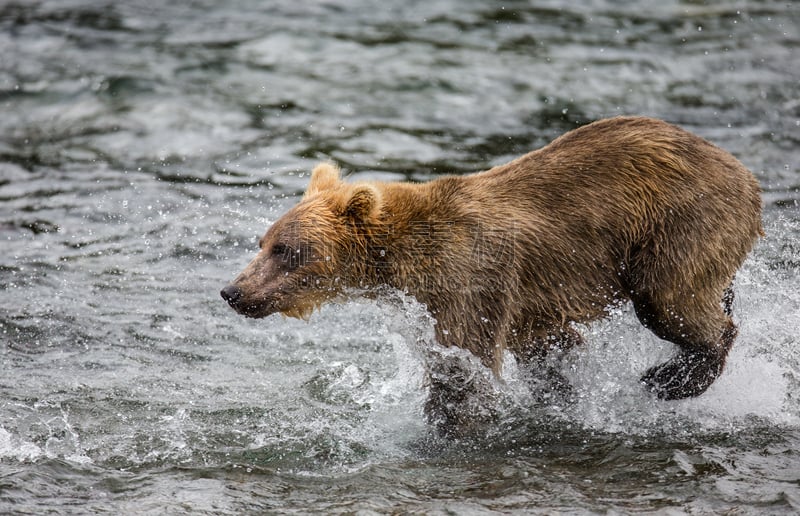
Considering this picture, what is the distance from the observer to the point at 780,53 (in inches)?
643

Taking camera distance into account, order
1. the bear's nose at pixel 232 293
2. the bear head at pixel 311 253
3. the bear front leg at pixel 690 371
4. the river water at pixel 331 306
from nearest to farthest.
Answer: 1. the river water at pixel 331 306
2. the bear's nose at pixel 232 293
3. the bear head at pixel 311 253
4. the bear front leg at pixel 690 371

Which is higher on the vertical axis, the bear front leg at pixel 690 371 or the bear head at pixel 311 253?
the bear head at pixel 311 253

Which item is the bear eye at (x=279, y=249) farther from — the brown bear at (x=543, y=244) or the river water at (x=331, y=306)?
the river water at (x=331, y=306)

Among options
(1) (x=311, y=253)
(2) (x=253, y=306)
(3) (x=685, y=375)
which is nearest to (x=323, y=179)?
(1) (x=311, y=253)

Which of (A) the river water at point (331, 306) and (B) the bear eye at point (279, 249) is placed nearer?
(A) the river water at point (331, 306)

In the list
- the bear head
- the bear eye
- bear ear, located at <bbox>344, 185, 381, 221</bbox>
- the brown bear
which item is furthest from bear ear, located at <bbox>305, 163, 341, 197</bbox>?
the bear eye

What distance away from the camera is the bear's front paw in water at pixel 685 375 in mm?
7422

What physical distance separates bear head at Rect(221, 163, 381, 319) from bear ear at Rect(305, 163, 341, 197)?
0.86ft

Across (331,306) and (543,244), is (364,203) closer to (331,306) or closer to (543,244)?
(543,244)

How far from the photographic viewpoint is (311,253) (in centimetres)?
705

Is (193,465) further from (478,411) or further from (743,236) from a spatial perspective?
(743,236)

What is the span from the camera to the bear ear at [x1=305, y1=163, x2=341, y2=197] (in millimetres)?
7449

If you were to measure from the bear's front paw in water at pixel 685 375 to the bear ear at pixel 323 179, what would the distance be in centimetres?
294

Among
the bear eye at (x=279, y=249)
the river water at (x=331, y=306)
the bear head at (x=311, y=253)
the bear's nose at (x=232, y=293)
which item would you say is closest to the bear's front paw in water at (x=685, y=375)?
the river water at (x=331, y=306)
